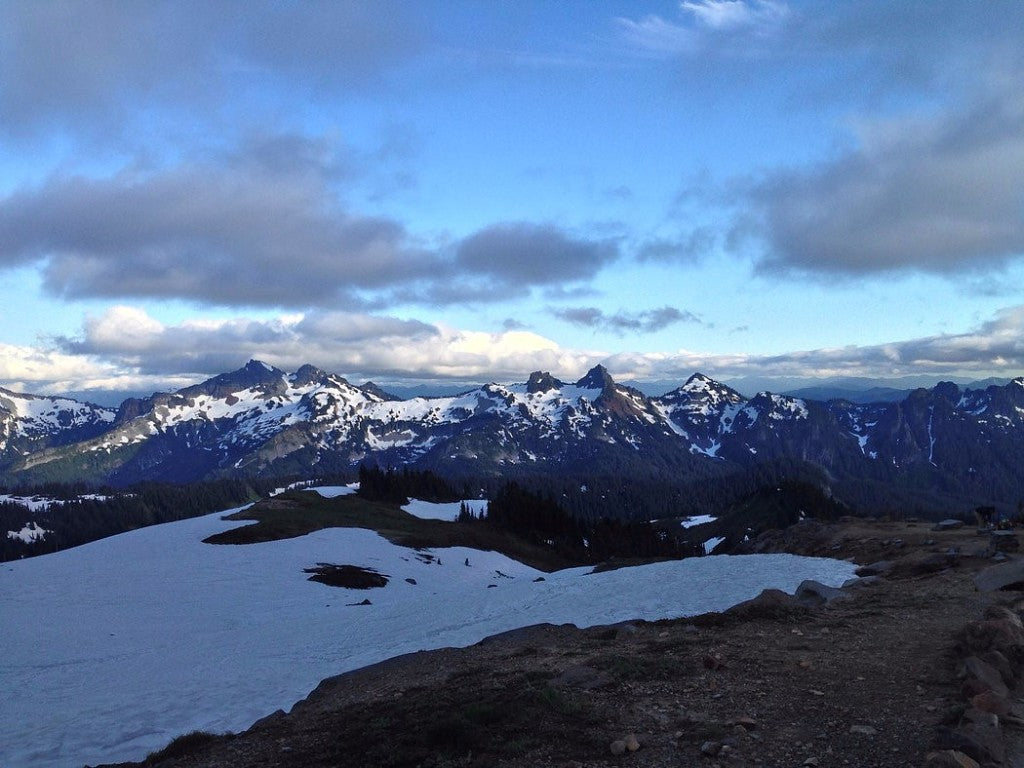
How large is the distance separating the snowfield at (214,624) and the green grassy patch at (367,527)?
46.2 feet

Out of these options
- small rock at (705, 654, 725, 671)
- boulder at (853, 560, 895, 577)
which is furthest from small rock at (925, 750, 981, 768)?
boulder at (853, 560, 895, 577)

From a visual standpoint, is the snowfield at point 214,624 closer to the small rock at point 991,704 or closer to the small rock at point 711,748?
the small rock at point 711,748

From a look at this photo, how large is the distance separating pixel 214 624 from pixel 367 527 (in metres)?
53.8

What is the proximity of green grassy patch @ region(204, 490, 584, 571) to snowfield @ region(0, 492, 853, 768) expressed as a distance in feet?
46.2

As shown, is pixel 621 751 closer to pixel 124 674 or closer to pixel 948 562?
pixel 124 674

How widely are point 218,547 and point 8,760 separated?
52.7 meters

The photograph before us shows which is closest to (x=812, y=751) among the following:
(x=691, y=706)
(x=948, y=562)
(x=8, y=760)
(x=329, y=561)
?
(x=691, y=706)

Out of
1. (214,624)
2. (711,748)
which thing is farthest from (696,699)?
(214,624)

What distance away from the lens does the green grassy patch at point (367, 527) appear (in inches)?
3118

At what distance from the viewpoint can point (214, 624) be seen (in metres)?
41.5

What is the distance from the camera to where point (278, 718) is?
18.9m

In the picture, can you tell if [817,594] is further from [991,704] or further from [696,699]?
[991,704]

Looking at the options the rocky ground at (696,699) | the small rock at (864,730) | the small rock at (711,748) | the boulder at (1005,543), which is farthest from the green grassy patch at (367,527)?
the small rock at (864,730)

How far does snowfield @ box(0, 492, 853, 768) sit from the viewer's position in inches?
884
